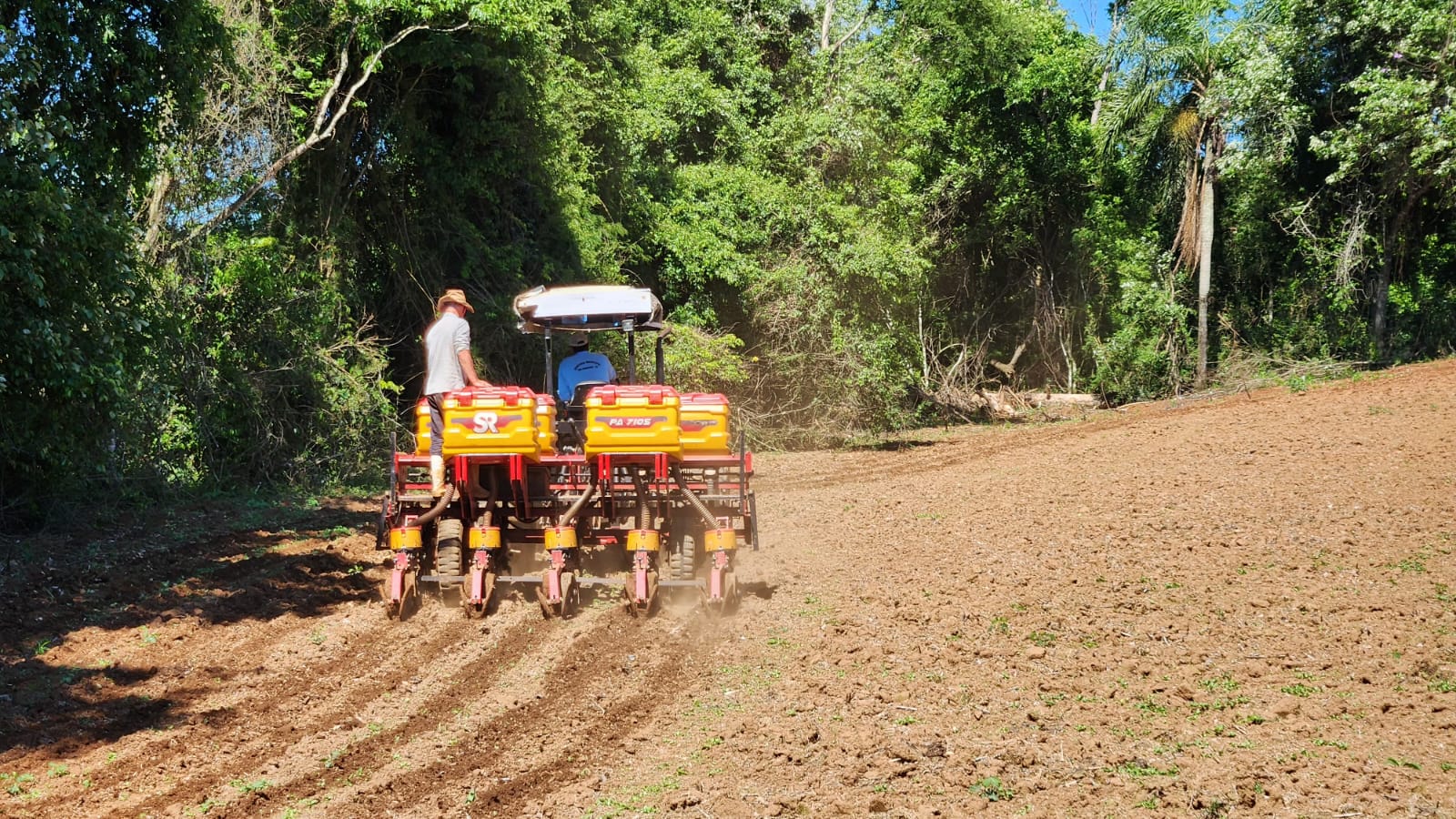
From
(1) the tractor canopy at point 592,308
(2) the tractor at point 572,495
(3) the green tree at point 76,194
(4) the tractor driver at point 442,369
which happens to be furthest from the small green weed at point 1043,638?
(3) the green tree at point 76,194

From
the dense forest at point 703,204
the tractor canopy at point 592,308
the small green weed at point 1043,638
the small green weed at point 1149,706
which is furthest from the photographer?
the dense forest at point 703,204

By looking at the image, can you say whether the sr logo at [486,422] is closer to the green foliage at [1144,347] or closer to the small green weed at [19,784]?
the small green weed at [19,784]

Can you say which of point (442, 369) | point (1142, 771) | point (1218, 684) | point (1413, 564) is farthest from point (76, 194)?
point (1413, 564)

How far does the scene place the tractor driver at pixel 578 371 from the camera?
1111cm

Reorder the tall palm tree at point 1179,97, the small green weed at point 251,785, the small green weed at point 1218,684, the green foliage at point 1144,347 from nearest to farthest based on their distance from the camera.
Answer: the small green weed at point 251,785 → the small green weed at point 1218,684 → the tall palm tree at point 1179,97 → the green foliage at point 1144,347

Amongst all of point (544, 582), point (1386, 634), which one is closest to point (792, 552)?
point (544, 582)

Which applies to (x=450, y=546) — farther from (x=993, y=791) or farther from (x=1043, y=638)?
(x=993, y=791)

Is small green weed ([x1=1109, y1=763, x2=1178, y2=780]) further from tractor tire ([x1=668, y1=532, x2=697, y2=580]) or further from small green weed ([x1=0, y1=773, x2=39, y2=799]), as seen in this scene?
small green weed ([x1=0, y1=773, x2=39, y2=799])

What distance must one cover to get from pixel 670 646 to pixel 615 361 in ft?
47.8

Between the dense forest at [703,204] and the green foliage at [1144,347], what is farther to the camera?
the green foliage at [1144,347]

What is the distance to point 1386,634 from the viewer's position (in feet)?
24.9

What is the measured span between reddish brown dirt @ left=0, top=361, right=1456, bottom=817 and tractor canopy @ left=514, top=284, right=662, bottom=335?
263 cm

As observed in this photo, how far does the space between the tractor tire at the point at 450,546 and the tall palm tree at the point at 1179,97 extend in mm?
22790

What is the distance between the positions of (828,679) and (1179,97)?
80.3 ft
